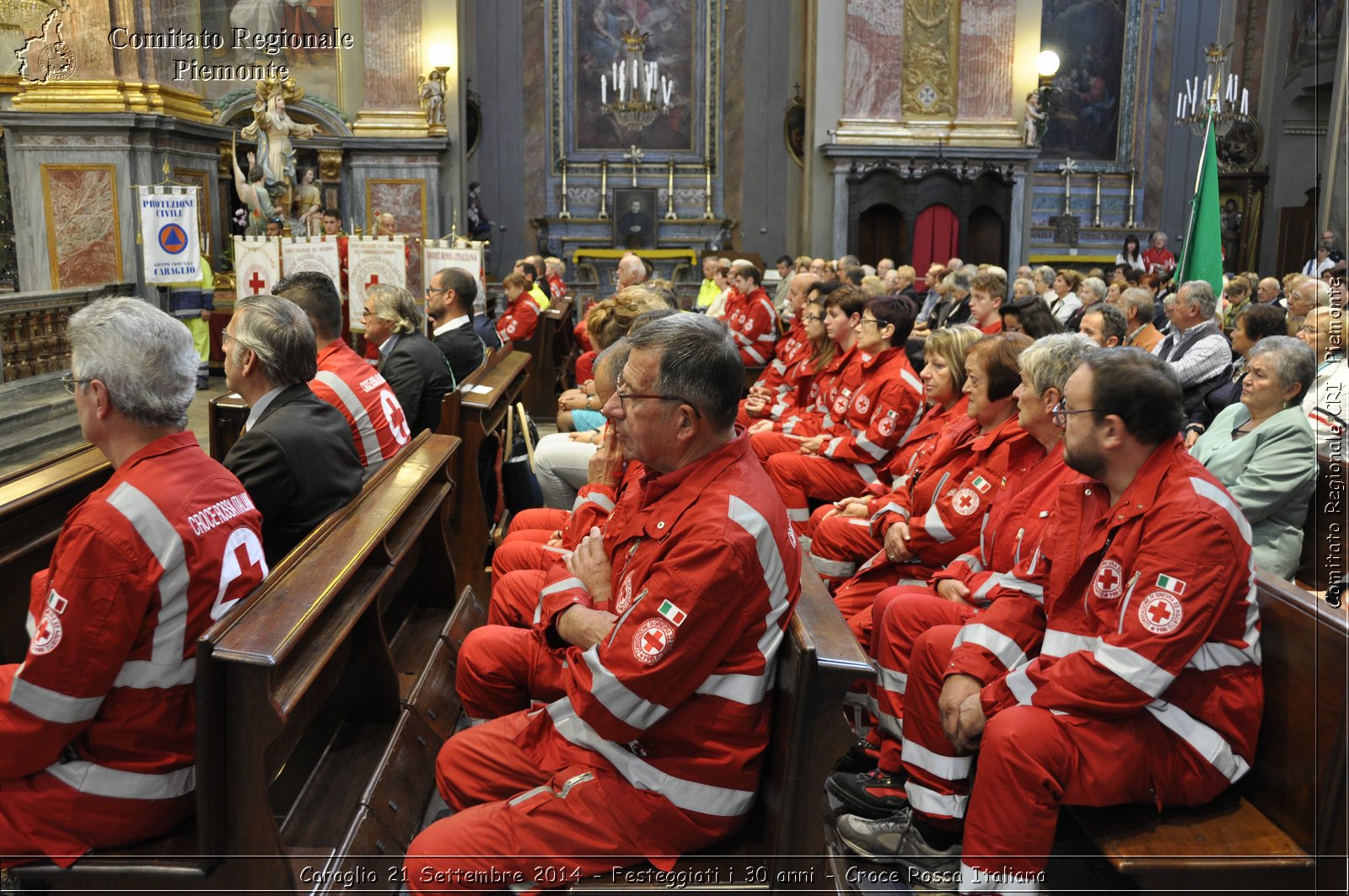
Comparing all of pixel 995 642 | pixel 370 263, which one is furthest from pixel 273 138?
pixel 995 642

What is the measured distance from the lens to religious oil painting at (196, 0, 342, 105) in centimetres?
1465

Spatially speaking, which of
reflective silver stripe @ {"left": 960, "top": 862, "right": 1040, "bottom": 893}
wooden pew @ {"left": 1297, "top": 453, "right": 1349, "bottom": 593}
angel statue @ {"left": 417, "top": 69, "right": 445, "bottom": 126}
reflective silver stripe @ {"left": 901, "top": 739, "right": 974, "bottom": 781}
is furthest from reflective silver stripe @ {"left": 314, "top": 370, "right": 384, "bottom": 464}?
angel statue @ {"left": 417, "top": 69, "right": 445, "bottom": 126}

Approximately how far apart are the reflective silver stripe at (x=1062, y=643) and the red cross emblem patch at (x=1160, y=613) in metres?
0.22

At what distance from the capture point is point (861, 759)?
11.8ft

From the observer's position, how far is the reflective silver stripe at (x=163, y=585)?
2107 mm

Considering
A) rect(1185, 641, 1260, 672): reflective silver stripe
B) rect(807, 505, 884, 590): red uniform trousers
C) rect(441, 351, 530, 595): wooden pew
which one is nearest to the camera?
Answer: rect(1185, 641, 1260, 672): reflective silver stripe

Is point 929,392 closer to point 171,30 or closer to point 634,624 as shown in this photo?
point 634,624

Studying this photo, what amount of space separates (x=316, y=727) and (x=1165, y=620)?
2200 mm

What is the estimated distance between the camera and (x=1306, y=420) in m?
3.86

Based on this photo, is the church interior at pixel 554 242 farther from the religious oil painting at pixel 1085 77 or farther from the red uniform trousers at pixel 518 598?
the red uniform trousers at pixel 518 598

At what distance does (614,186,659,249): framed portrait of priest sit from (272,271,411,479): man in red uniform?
14.3 metres

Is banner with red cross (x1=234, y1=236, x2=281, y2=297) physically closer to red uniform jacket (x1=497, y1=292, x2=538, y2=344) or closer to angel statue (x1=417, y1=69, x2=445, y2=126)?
red uniform jacket (x1=497, y1=292, x2=538, y2=344)

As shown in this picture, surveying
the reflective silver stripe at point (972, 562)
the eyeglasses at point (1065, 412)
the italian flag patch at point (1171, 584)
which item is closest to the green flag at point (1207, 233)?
the reflective silver stripe at point (972, 562)

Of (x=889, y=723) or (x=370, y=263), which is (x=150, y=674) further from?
(x=370, y=263)
